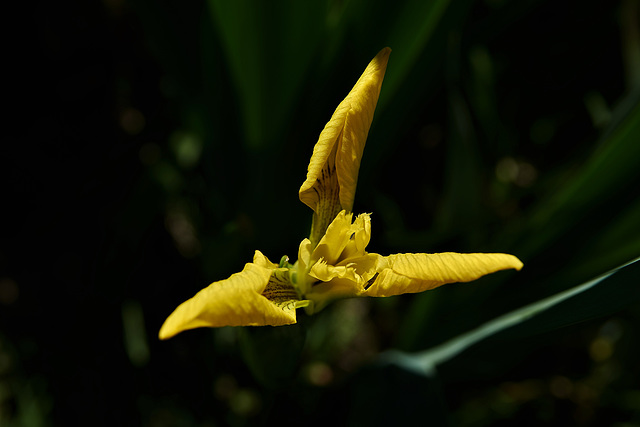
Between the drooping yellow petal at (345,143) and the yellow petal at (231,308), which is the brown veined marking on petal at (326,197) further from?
the yellow petal at (231,308)

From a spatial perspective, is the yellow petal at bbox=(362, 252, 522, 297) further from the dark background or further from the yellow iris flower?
the dark background

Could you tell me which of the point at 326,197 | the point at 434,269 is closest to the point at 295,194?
the point at 326,197

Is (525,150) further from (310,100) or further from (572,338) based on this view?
(310,100)

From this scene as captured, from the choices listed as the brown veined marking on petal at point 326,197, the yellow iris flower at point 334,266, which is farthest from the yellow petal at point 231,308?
the brown veined marking on petal at point 326,197

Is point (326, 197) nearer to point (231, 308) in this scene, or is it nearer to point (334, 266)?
point (334, 266)

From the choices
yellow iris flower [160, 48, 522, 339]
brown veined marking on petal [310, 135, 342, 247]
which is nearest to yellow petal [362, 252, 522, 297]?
yellow iris flower [160, 48, 522, 339]

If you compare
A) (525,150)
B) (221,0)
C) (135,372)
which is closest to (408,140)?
(525,150)
